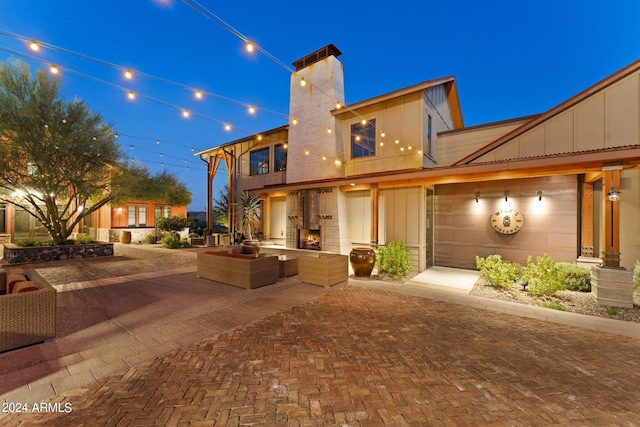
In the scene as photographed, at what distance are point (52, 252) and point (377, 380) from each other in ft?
44.4

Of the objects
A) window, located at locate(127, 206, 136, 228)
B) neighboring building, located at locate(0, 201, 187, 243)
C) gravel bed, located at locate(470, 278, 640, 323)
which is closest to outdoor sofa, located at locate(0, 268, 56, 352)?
gravel bed, located at locate(470, 278, 640, 323)

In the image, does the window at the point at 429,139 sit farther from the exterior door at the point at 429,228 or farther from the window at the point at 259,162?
the window at the point at 259,162

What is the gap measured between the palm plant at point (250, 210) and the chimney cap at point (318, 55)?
6.07 m

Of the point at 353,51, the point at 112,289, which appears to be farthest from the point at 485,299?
the point at 353,51

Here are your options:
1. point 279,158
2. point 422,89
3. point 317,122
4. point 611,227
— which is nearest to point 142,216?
point 279,158

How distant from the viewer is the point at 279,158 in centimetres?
1291

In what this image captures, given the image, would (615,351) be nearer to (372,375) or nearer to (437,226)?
(372,375)

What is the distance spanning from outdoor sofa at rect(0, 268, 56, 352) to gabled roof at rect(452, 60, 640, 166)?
8.91 meters

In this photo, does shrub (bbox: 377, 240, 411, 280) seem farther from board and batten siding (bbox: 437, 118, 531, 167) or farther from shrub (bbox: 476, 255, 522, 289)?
board and batten siding (bbox: 437, 118, 531, 167)

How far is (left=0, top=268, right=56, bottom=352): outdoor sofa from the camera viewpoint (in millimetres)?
3137

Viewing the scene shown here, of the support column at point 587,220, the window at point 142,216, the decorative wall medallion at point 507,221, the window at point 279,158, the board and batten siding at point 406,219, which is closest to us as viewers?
the support column at point 587,220

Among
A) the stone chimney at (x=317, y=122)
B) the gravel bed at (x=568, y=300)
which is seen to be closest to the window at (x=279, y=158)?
the stone chimney at (x=317, y=122)

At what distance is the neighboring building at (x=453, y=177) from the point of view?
618cm

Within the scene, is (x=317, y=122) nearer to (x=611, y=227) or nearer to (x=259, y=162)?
(x=259, y=162)
